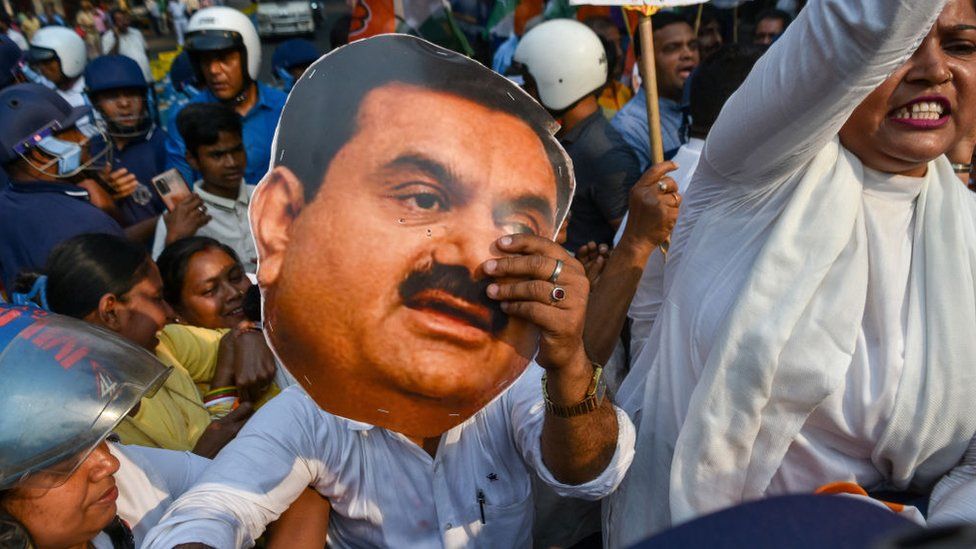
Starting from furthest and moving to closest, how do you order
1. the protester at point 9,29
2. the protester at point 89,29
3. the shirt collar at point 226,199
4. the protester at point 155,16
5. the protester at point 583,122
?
the protester at point 155,16
the protester at point 89,29
the protester at point 9,29
the shirt collar at point 226,199
the protester at point 583,122

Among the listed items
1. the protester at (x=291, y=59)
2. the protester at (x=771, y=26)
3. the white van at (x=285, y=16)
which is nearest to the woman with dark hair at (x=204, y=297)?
the protester at (x=771, y=26)

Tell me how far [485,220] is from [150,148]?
4.09 meters

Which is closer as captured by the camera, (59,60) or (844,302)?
(844,302)

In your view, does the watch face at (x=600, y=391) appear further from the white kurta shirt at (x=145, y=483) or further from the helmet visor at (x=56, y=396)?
the white kurta shirt at (x=145, y=483)

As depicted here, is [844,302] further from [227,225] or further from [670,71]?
[670,71]

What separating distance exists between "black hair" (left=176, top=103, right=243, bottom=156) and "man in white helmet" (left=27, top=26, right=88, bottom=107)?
4.57 m

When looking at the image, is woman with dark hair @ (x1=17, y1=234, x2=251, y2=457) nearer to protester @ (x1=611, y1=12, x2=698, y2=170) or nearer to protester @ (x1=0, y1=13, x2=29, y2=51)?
protester @ (x1=611, y1=12, x2=698, y2=170)

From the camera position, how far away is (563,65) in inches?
140

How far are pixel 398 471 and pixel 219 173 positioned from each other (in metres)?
2.38

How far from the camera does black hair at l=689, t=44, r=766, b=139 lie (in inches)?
110

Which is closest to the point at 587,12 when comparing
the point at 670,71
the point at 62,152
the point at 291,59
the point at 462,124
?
the point at 670,71

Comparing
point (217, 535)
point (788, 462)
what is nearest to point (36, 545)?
point (217, 535)

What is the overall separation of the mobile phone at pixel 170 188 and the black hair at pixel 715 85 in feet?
7.47

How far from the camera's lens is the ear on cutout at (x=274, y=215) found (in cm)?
133
